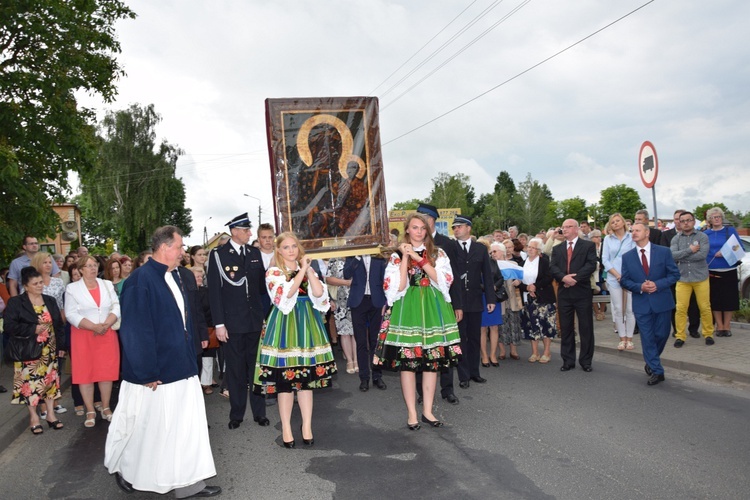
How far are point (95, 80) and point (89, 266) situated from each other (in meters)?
9.41

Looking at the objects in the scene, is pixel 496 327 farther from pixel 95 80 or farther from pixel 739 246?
pixel 95 80

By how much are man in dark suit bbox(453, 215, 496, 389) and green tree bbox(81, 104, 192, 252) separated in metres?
44.2

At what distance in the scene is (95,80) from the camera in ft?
48.0

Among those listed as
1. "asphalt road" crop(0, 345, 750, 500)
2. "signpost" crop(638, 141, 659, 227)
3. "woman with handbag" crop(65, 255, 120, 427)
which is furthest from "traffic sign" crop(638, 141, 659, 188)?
"woman with handbag" crop(65, 255, 120, 427)

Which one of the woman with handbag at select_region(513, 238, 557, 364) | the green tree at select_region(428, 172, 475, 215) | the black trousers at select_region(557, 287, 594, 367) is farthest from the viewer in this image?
the green tree at select_region(428, 172, 475, 215)

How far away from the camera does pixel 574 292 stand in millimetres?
8734

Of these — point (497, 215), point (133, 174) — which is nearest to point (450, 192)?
point (497, 215)

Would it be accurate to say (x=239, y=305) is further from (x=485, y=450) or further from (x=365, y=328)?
(x=485, y=450)

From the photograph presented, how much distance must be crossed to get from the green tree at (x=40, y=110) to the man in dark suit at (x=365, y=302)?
7.22 metres

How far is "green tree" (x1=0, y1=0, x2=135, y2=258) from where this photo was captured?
12219 millimetres

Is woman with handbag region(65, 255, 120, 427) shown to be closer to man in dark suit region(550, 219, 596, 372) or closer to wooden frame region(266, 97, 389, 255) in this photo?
wooden frame region(266, 97, 389, 255)

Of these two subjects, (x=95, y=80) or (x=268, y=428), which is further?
(x=95, y=80)

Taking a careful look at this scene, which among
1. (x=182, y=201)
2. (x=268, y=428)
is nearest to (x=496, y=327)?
(x=268, y=428)

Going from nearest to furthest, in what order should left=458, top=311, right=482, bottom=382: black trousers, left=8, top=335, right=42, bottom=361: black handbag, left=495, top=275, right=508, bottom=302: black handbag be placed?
left=8, top=335, right=42, bottom=361: black handbag → left=458, top=311, right=482, bottom=382: black trousers → left=495, top=275, right=508, bottom=302: black handbag
